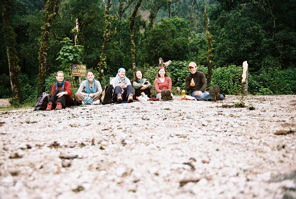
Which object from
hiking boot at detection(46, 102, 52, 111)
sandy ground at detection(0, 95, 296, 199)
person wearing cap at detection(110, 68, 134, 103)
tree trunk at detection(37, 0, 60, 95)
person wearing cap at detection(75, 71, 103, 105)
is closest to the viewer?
sandy ground at detection(0, 95, 296, 199)

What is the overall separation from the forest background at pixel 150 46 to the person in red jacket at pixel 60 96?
2.76m

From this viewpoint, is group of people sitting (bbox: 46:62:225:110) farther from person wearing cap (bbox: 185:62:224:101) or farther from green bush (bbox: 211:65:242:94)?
green bush (bbox: 211:65:242:94)

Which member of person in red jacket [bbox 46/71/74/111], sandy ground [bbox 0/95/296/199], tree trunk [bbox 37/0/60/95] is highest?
tree trunk [bbox 37/0/60/95]

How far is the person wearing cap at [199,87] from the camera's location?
6.96 m

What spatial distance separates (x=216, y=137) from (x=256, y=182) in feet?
3.43

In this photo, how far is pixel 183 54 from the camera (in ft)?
75.7

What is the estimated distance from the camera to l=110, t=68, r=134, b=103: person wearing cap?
6637mm

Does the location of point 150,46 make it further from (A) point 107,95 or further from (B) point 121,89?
(A) point 107,95

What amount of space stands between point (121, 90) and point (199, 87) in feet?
9.23

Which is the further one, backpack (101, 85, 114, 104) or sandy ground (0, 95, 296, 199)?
backpack (101, 85, 114, 104)

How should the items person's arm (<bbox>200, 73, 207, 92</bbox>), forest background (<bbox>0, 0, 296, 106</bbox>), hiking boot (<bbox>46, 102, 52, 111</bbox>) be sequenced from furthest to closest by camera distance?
forest background (<bbox>0, 0, 296, 106</bbox>) → person's arm (<bbox>200, 73, 207, 92</bbox>) → hiking boot (<bbox>46, 102, 52, 111</bbox>)

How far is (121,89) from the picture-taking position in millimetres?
6809

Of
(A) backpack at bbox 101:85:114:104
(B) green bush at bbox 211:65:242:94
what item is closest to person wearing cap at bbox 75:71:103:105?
(A) backpack at bbox 101:85:114:104

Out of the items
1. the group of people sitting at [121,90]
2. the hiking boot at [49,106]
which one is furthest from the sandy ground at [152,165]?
the group of people sitting at [121,90]
